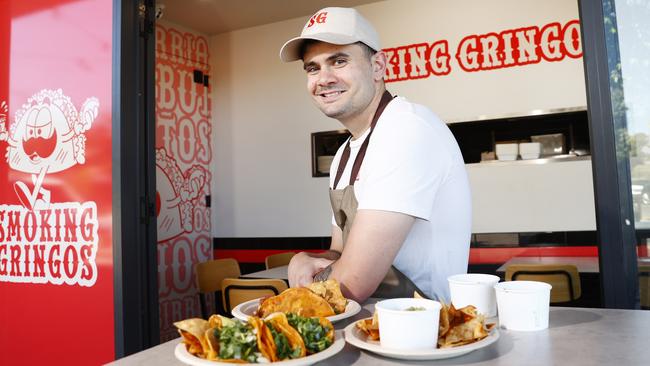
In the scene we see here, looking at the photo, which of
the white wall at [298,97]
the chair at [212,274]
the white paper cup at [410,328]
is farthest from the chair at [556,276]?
the white paper cup at [410,328]

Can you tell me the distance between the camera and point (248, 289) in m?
3.44

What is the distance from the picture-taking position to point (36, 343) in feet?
9.63

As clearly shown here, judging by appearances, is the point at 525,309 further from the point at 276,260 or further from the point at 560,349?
the point at 276,260

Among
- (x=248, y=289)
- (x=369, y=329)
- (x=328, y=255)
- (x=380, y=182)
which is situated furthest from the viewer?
(x=248, y=289)

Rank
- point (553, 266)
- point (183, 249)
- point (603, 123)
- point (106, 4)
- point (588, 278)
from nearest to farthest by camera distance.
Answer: point (603, 123), point (106, 4), point (553, 266), point (588, 278), point (183, 249)

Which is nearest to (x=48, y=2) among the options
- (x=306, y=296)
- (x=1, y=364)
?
(x=1, y=364)

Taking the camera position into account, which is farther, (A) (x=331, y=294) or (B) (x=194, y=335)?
(A) (x=331, y=294)

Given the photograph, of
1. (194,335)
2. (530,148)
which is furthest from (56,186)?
(530,148)

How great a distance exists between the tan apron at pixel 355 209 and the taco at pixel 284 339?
624mm

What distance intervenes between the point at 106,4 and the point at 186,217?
11.1ft

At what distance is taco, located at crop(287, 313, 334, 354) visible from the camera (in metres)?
0.90

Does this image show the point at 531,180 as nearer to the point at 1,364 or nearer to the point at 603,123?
the point at 603,123

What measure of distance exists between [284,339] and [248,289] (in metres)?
2.64

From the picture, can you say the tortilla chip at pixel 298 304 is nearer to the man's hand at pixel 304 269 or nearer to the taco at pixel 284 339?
the taco at pixel 284 339
